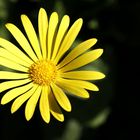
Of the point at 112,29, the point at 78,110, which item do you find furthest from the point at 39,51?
the point at 112,29

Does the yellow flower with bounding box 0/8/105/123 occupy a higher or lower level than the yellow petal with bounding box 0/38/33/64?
lower

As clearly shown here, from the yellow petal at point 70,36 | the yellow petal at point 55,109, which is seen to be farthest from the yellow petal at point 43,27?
the yellow petal at point 55,109

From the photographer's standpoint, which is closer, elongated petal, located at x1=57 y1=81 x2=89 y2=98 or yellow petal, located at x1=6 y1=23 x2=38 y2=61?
elongated petal, located at x1=57 y1=81 x2=89 y2=98

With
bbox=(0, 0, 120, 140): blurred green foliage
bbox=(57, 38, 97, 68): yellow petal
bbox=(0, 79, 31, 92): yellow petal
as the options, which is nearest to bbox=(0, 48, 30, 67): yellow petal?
bbox=(0, 79, 31, 92): yellow petal

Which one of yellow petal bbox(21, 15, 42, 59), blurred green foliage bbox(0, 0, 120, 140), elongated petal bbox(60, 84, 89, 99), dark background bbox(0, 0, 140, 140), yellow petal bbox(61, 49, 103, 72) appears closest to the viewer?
elongated petal bbox(60, 84, 89, 99)

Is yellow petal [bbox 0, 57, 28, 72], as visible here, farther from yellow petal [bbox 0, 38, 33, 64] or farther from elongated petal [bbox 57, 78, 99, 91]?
elongated petal [bbox 57, 78, 99, 91]
